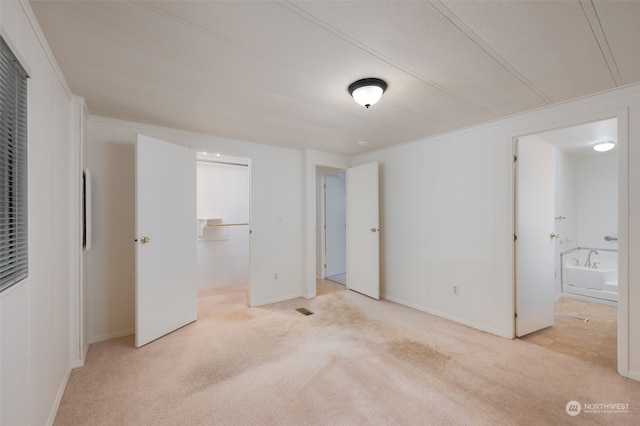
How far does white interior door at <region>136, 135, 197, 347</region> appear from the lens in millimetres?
2695

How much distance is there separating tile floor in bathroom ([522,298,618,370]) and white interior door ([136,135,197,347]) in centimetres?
364

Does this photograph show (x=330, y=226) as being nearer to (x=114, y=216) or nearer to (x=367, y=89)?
(x=114, y=216)

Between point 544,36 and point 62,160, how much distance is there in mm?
3179

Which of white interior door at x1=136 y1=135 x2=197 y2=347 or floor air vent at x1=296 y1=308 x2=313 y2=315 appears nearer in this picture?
white interior door at x1=136 y1=135 x2=197 y2=347

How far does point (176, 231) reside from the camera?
10.0 feet

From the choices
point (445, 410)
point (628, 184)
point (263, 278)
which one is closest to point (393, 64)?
point (628, 184)

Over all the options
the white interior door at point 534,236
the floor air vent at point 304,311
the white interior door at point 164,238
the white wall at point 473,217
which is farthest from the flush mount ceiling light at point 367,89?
the floor air vent at point 304,311

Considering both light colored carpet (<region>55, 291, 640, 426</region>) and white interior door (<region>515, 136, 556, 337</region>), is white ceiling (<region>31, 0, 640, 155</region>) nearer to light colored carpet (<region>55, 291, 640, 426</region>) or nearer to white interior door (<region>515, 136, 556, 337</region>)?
white interior door (<region>515, 136, 556, 337</region>)

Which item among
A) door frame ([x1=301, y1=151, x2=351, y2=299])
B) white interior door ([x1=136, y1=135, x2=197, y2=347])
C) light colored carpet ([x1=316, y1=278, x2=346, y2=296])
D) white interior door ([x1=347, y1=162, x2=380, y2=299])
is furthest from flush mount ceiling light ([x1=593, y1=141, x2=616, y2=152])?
white interior door ([x1=136, y1=135, x2=197, y2=347])

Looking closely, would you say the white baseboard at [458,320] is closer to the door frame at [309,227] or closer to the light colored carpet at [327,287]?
the light colored carpet at [327,287]

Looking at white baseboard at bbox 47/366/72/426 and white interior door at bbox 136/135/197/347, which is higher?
white interior door at bbox 136/135/197/347

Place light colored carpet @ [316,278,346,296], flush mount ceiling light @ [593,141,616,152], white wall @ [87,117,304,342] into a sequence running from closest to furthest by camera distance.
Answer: white wall @ [87,117,304,342] < flush mount ceiling light @ [593,141,616,152] < light colored carpet @ [316,278,346,296]

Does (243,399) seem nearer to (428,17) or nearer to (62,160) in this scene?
(62,160)

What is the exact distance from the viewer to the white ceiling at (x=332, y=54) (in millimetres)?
1370
